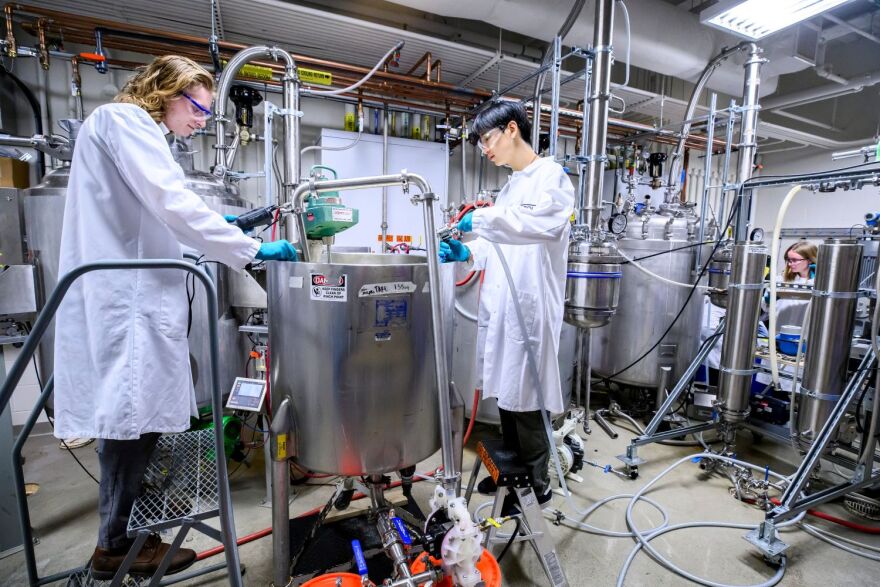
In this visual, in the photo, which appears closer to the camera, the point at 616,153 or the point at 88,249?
the point at 88,249

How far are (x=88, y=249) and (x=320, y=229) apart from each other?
1.87 ft

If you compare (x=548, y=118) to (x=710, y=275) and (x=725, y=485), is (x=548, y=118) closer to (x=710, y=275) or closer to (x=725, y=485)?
(x=710, y=275)

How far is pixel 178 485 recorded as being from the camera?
A: 1140mm

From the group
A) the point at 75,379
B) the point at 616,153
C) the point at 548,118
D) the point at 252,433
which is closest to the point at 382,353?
the point at 75,379

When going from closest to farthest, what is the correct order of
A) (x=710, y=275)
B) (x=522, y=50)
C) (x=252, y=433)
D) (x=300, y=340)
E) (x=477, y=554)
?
(x=477, y=554)
(x=300, y=340)
(x=252, y=433)
(x=710, y=275)
(x=522, y=50)

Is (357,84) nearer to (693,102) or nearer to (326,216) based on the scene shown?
(326,216)

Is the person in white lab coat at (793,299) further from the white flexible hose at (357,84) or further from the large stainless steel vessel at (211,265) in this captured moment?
the large stainless steel vessel at (211,265)

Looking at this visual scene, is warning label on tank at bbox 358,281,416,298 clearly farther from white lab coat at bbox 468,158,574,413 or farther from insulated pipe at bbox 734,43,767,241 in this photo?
insulated pipe at bbox 734,43,767,241

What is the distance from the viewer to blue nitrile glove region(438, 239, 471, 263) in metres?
1.33

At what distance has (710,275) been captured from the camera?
8.09ft

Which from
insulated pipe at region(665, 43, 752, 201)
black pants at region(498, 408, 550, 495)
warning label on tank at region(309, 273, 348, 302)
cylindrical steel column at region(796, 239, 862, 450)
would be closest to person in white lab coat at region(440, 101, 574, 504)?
black pants at region(498, 408, 550, 495)

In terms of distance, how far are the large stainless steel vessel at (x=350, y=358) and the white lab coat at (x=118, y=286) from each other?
0.22m

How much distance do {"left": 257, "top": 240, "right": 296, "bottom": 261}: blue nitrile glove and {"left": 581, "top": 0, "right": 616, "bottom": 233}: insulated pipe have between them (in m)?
1.44

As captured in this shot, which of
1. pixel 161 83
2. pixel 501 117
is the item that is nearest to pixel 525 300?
pixel 501 117
